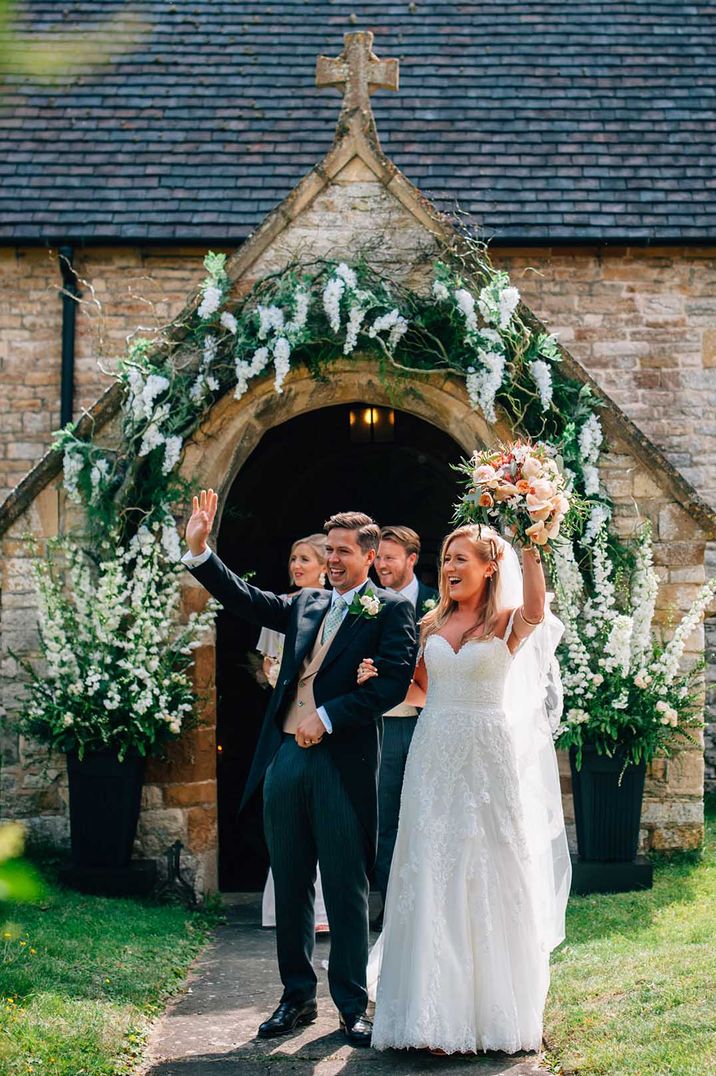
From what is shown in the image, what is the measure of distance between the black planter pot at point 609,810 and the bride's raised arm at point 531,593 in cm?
260

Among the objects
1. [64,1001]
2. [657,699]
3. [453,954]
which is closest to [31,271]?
[657,699]

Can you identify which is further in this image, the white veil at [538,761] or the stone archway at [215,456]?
the stone archway at [215,456]

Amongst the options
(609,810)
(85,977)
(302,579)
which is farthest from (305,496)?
(85,977)

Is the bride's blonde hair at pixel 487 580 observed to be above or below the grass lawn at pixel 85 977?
above

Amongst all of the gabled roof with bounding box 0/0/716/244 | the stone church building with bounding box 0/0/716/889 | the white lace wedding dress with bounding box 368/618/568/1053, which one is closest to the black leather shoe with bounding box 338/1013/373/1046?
the white lace wedding dress with bounding box 368/618/568/1053

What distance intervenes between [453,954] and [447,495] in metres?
6.63

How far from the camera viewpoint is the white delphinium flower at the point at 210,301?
700 centimetres

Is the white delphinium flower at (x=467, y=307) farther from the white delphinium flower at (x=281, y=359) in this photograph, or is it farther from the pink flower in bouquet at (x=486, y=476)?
the pink flower in bouquet at (x=486, y=476)

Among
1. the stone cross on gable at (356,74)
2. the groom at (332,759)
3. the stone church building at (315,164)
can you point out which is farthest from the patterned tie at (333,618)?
the stone church building at (315,164)

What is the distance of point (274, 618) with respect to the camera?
16.2 ft

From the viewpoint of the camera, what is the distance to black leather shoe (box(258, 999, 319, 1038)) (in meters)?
4.48

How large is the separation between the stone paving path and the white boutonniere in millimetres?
1590

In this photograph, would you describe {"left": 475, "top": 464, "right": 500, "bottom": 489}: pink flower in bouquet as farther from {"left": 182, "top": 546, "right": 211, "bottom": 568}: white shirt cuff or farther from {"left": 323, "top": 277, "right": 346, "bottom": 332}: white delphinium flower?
{"left": 323, "top": 277, "right": 346, "bottom": 332}: white delphinium flower

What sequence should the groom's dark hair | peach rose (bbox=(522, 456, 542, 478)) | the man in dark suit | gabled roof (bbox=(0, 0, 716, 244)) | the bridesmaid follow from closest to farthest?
peach rose (bbox=(522, 456, 542, 478)) → the groom's dark hair → the man in dark suit → the bridesmaid → gabled roof (bbox=(0, 0, 716, 244))
